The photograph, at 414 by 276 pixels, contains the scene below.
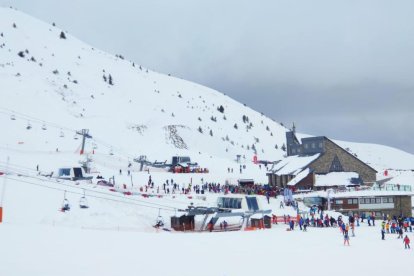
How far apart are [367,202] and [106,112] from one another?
1775 inches

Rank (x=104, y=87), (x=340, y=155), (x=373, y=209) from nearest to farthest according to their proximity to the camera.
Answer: (x=373, y=209) < (x=340, y=155) < (x=104, y=87)

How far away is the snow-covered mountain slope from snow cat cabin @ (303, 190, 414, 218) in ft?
60.8

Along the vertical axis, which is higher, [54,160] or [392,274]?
[54,160]

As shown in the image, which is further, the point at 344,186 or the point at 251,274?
the point at 344,186

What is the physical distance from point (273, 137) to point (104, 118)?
4088 cm

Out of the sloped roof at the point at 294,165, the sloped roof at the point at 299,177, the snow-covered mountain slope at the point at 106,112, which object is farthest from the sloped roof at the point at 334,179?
the snow-covered mountain slope at the point at 106,112

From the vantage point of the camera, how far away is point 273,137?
99062 millimetres

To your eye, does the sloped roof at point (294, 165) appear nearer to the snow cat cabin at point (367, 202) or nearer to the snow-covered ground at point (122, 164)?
the snow-covered ground at point (122, 164)

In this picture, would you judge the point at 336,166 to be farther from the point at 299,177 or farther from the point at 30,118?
the point at 30,118

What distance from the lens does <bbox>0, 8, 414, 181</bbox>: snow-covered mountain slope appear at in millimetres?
56188

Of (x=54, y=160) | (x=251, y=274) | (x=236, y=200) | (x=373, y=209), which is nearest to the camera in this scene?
(x=251, y=274)

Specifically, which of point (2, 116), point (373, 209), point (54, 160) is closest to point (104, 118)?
point (2, 116)

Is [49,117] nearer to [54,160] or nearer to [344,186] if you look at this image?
[54,160]

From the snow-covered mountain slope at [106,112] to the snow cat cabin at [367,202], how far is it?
18.5 metres
